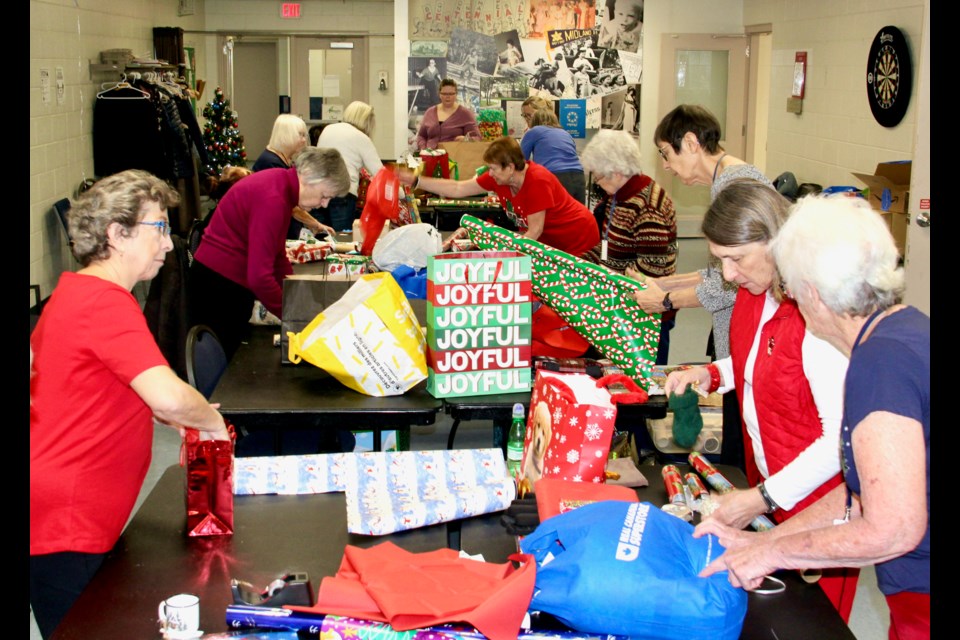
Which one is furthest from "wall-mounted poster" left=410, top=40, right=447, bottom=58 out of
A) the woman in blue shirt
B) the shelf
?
the woman in blue shirt

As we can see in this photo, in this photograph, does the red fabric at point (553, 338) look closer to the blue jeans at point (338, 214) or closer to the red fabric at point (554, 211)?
the red fabric at point (554, 211)

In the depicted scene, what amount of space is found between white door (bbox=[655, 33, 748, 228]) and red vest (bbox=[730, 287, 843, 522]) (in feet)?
30.9

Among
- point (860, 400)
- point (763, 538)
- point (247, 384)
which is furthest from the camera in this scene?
point (247, 384)

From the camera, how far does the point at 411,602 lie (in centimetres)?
190

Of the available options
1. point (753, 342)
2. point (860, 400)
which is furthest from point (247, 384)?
point (860, 400)

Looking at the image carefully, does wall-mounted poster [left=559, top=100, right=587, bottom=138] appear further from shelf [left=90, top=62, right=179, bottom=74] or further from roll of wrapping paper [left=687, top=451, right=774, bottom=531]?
roll of wrapping paper [left=687, top=451, right=774, bottom=531]

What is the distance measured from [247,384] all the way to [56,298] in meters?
1.21

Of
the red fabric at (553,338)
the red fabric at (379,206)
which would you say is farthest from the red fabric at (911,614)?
the red fabric at (379,206)

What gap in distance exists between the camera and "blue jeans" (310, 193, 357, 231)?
7.97 metres

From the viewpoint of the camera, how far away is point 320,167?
15.0ft

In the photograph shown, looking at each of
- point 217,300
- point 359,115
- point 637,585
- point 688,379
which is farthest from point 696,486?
point 359,115

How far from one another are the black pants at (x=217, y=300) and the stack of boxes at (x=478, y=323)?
1.68 meters

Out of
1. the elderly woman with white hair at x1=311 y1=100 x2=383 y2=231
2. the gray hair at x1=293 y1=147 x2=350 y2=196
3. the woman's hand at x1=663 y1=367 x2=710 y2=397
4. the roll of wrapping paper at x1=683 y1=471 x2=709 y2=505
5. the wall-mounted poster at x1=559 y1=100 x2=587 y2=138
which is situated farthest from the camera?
the wall-mounted poster at x1=559 y1=100 x2=587 y2=138

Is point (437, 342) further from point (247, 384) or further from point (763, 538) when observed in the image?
point (763, 538)
